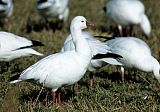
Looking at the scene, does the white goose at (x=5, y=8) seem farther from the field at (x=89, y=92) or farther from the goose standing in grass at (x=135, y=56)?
the goose standing in grass at (x=135, y=56)

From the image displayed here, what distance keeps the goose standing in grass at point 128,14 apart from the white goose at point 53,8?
135cm

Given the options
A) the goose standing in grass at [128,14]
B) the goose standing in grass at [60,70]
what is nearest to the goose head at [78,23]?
the goose standing in grass at [60,70]

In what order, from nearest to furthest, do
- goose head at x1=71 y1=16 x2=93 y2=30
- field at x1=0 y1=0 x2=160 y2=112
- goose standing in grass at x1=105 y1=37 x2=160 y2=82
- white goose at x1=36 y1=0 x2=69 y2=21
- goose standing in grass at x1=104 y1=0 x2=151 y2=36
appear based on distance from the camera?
1. field at x1=0 y1=0 x2=160 y2=112
2. goose head at x1=71 y1=16 x2=93 y2=30
3. goose standing in grass at x1=105 y1=37 x2=160 y2=82
4. goose standing in grass at x1=104 y1=0 x2=151 y2=36
5. white goose at x1=36 y1=0 x2=69 y2=21

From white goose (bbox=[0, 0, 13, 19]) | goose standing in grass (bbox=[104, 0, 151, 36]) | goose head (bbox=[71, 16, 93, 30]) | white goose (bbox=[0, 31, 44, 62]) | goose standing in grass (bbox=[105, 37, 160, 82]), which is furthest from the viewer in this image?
white goose (bbox=[0, 0, 13, 19])

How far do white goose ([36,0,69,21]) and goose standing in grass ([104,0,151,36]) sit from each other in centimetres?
135

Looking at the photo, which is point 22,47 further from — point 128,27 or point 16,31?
point 128,27

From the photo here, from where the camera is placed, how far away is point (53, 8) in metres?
11.6

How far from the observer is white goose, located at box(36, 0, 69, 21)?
37.0ft

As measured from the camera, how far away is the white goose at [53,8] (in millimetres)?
11289

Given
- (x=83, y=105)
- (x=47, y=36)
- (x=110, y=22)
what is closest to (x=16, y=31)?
(x=47, y=36)

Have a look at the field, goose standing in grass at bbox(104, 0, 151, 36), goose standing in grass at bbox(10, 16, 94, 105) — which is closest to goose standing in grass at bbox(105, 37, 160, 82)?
the field

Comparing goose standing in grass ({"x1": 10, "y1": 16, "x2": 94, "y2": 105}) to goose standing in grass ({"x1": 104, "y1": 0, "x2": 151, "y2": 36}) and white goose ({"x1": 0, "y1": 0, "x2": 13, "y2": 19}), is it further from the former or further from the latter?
white goose ({"x1": 0, "y1": 0, "x2": 13, "y2": 19})

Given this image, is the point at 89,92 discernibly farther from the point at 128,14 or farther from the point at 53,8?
the point at 53,8

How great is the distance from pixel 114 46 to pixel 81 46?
1.51 m
